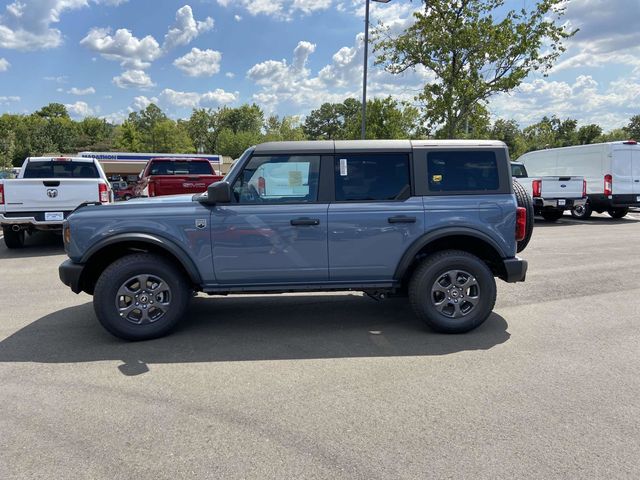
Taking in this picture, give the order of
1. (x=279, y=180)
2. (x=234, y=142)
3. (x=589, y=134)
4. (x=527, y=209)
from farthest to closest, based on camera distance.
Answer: (x=234, y=142), (x=589, y=134), (x=527, y=209), (x=279, y=180)

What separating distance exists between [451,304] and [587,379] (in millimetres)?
1352

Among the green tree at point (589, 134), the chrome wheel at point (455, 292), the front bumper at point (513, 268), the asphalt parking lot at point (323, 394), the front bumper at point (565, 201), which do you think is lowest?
the asphalt parking lot at point (323, 394)

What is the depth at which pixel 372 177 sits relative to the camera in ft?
15.4

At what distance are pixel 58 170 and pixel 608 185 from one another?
51.2 ft

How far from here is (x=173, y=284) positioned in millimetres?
4535

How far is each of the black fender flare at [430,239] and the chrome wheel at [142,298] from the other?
227 cm

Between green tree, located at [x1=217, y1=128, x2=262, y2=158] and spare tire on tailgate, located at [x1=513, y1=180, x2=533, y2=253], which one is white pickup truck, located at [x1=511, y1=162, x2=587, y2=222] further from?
green tree, located at [x1=217, y1=128, x2=262, y2=158]

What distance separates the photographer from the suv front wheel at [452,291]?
15.2ft

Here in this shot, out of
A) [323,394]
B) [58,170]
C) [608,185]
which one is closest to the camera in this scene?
[323,394]

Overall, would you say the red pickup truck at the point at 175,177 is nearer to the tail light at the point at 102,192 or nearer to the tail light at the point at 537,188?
the tail light at the point at 102,192

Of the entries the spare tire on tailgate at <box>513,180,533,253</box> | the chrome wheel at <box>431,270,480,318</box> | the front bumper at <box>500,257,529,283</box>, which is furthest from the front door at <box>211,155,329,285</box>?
the spare tire on tailgate at <box>513,180,533,253</box>

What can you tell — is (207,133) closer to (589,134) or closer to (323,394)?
(589,134)

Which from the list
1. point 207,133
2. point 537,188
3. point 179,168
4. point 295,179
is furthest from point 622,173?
point 207,133

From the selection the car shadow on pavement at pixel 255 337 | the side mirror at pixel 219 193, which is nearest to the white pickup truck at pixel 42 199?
the car shadow on pavement at pixel 255 337
